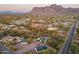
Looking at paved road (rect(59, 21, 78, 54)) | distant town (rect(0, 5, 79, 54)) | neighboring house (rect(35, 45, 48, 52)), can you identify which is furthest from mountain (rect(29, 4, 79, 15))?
neighboring house (rect(35, 45, 48, 52))

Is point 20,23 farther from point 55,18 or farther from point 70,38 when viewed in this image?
point 70,38

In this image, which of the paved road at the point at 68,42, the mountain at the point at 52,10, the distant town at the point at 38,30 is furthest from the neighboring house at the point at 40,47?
the mountain at the point at 52,10

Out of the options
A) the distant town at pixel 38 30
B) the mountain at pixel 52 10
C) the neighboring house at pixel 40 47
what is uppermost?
the mountain at pixel 52 10

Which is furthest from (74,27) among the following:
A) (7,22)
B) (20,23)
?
(7,22)

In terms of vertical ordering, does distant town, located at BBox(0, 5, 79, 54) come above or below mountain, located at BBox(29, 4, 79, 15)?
below

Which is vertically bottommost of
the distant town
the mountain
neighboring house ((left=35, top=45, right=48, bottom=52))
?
neighboring house ((left=35, top=45, right=48, bottom=52))

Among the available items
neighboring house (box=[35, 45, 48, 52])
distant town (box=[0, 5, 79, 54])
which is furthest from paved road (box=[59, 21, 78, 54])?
neighboring house (box=[35, 45, 48, 52])

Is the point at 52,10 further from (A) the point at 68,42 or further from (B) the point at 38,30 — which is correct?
(A) the point at 68,42

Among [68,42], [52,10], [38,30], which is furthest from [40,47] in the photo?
[52,10]

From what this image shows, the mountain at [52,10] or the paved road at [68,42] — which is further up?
the mountain at [52,10]

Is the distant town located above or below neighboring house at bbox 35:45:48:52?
above

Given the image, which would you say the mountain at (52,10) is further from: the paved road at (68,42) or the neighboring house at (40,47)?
the neighboring house at (40,47)

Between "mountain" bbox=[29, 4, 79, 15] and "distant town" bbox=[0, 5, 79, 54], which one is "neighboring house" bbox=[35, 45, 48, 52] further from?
"mountain" bbox=[29, 4, 79, 15]
